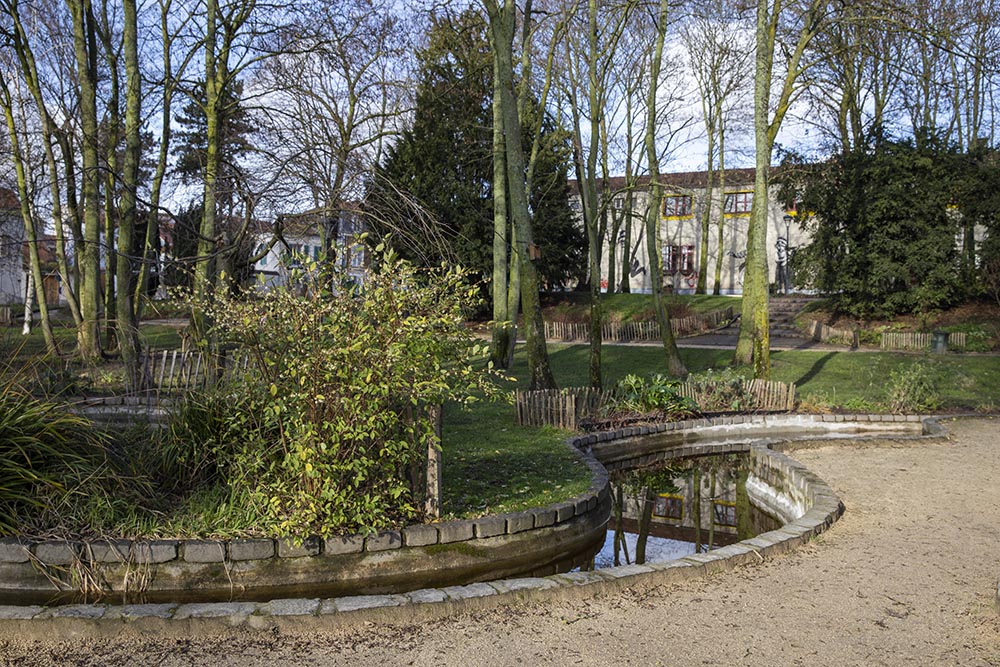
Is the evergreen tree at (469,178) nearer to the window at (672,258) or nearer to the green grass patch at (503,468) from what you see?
the window at (672,258)

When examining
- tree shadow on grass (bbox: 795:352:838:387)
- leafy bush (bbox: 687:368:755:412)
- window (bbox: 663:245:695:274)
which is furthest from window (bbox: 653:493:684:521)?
window (bbox: 663:245:695:274)

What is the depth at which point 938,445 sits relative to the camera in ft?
37.4

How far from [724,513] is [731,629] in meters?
4.24

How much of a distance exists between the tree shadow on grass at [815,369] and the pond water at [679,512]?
7.15m

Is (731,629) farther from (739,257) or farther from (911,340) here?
(739,257)

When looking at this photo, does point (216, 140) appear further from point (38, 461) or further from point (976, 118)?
point (976, 118)

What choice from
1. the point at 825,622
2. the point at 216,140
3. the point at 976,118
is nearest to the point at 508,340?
the point at 216,140

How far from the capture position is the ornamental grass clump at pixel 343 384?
223 inches

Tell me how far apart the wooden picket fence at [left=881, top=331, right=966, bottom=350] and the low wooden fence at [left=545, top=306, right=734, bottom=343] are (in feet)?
21.1

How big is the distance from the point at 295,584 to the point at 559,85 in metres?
21.2

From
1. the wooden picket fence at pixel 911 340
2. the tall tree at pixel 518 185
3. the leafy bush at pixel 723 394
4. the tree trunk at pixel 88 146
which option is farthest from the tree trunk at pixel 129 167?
the wooden picket fence at pixel 911 340

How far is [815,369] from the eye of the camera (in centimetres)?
1939

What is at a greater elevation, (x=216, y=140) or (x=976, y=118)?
(x=976, y=118)

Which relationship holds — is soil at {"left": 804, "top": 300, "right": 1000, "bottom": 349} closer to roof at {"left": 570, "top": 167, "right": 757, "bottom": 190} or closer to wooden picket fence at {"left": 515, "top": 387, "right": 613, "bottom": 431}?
Result: roof at {"left": 570, "top": 167, "right": 757, "bottom": 190}
